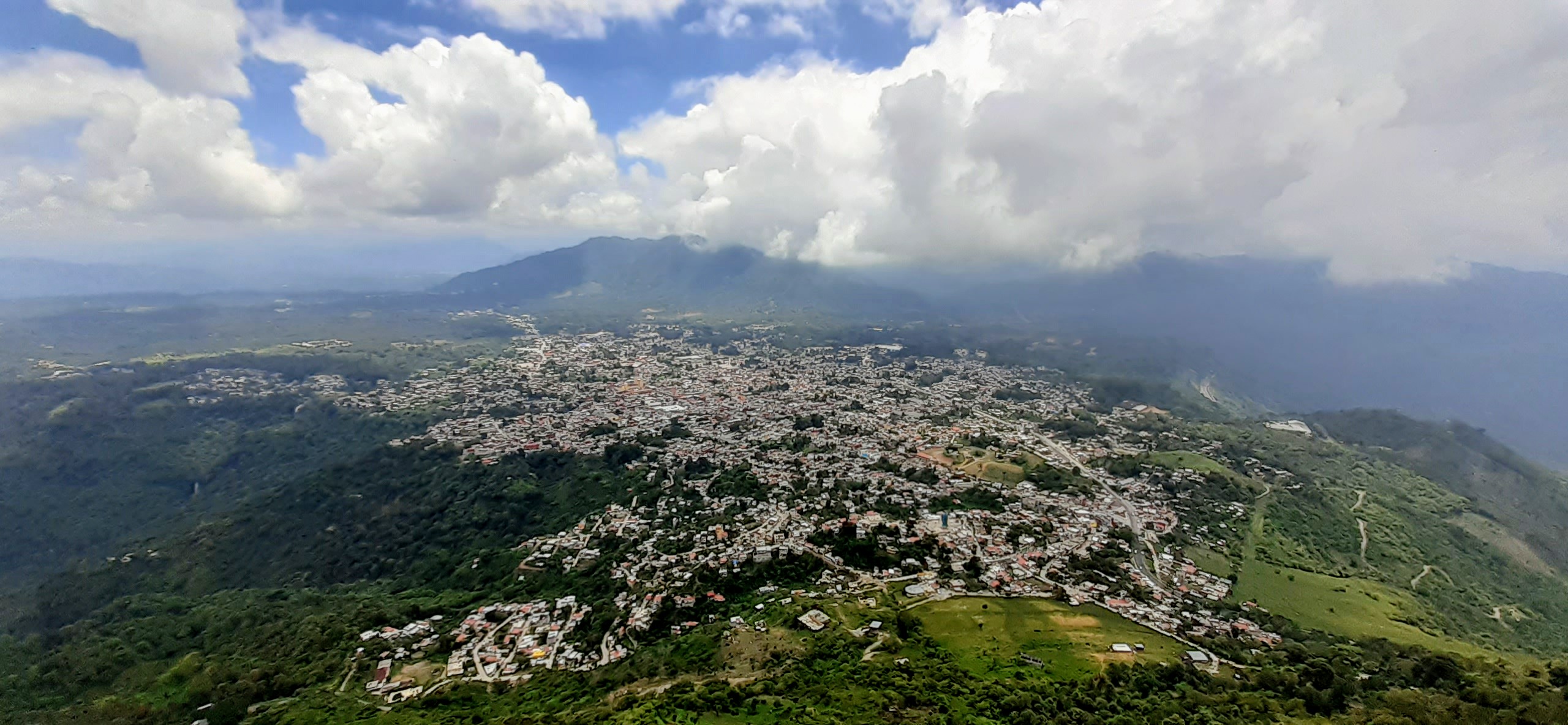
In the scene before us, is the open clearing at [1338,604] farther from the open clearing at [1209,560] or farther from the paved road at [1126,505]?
the paved road at [1126,505]

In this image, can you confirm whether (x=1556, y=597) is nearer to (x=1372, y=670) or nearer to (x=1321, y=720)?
(x=1372, y=670)

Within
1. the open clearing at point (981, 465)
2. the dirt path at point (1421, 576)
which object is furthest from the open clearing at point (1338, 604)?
the open clearing at point (981, 465)

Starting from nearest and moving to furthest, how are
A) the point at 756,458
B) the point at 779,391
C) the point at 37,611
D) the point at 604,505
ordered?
the point at 37,611 < the point at 604,505 < the point at 756,458 < the point at 779,391

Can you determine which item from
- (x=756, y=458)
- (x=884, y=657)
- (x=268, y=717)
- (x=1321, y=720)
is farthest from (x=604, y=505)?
(x=1321, y=720)

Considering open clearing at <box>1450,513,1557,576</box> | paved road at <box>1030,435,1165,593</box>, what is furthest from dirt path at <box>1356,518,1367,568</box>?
paved road at <box>1030,435,1165,593</box>

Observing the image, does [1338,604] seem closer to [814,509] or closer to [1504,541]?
[1504,541]

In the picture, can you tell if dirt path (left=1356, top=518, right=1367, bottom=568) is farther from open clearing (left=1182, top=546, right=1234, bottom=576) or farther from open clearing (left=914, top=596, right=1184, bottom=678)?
open clearing (left=914, top=596, right=1184, bottom=678)

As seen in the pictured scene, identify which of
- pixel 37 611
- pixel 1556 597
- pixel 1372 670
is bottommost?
pixel 37 611
